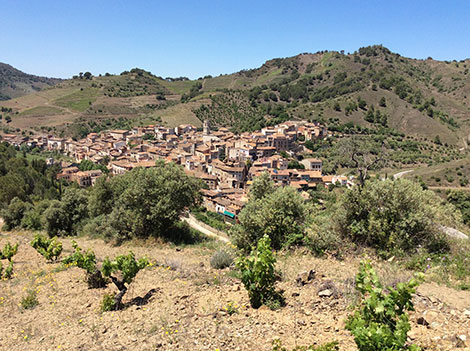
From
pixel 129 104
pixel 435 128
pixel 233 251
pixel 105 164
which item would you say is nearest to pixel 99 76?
pixel 129 104

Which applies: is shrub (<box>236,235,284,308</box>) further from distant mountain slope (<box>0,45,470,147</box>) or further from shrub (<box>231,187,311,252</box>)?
distant mountain slope (<box>0,45,470,147</box>)

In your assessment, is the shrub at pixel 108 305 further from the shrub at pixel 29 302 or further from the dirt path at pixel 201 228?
the dirt path at pixel 201 228

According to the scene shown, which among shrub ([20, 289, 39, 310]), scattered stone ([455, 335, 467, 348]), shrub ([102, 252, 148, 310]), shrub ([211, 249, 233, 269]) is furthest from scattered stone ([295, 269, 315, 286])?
shrub ([20, 289, 39, 310])

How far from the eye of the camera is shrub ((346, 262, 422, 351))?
12.1 ft

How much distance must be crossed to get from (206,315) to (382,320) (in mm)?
3345

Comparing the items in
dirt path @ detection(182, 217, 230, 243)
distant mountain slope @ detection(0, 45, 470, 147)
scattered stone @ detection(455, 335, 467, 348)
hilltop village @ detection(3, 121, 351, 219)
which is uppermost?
distant mountain slope @ detection(0, 45, 470, 147)

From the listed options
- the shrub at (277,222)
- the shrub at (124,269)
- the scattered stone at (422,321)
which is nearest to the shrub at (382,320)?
the scattered stone at (422,321)

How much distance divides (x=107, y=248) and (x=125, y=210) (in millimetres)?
2281

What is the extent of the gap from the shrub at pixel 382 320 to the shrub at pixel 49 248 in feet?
36.4

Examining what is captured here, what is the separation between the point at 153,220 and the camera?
14.8 metres

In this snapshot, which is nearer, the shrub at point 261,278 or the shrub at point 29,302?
the shrub at point 261,278

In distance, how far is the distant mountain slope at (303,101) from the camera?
3851 inches

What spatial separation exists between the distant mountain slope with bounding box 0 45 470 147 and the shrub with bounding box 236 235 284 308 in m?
85.4

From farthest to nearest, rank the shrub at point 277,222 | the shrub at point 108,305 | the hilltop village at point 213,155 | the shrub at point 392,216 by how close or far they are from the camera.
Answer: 1. the hilltop village at point 213,155
2. the shrub at point 277,222
3. the shrub at point 392,216
4. the shrub at point 108,305
